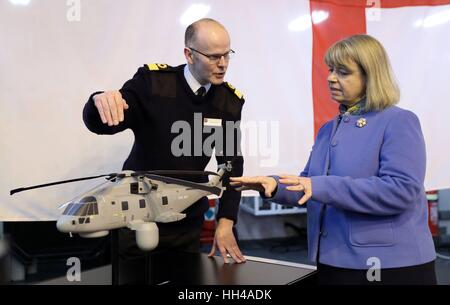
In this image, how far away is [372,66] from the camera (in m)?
0.95

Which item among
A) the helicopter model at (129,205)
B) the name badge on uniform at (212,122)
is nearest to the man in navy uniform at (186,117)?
the name badge on uniform at (212,122)

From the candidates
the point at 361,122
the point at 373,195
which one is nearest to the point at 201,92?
the point at 361,122

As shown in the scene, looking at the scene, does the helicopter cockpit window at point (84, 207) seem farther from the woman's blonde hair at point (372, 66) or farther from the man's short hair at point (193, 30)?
the woman's blonde hair at point (372, 66)

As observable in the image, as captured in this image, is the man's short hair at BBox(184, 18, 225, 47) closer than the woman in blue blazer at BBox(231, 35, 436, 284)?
No

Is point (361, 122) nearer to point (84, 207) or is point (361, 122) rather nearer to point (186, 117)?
point (186, 117)

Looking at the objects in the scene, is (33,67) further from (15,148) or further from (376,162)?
(376,162)

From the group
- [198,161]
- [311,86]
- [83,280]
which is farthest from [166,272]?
[311,86]

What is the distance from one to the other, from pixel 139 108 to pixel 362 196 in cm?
61

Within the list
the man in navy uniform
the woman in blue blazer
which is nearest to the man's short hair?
the man in navy uniform

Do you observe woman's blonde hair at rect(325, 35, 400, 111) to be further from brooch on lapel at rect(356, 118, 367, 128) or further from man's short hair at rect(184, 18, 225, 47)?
man's short hair at rect(184, 18, 225, 47)

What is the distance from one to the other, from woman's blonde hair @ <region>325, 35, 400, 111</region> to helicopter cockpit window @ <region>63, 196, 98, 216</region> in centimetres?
64

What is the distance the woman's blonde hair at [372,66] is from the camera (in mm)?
943

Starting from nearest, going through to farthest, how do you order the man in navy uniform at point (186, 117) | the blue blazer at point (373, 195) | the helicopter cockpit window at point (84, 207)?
the helicopter cockpit window at point (84, 207) < the blue blazer at point (373, 195) < the man in navy uniform at point (186, 117)

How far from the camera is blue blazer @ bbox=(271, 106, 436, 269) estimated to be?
2.82ft
